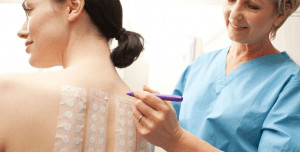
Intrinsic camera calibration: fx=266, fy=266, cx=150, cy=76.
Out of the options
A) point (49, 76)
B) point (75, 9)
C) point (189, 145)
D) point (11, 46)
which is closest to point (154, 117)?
point (189, 145)

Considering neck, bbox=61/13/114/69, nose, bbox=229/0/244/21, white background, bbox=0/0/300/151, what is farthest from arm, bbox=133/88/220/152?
white background, bbox=0/0/300/151

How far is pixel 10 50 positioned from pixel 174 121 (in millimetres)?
1572

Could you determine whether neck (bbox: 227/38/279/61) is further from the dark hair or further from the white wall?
the white wall

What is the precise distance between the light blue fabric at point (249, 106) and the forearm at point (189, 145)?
0.56 ft

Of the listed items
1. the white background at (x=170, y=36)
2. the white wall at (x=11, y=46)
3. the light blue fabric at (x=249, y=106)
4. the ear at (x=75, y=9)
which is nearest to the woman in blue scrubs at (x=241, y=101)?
the light blue fabric at (x=249, y=106)

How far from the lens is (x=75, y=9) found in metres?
0.76

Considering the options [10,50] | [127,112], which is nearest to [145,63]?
[10,50]

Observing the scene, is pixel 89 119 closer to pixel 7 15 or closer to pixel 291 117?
pixel 291 117

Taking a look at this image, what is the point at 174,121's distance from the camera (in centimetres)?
69

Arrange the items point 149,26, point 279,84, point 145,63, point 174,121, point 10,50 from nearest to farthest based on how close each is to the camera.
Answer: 1. point 174,121
2. point 279,84
3. point 10,50
4. point 149,26
5. point 145,63

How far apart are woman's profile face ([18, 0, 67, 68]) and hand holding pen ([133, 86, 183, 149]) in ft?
0.99

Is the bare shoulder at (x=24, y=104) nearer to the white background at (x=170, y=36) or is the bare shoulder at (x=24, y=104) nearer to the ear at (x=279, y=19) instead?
the ear at (x=279, y=19)

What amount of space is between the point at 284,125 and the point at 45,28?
75 centimetres

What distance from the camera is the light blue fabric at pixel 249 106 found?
0.77m
